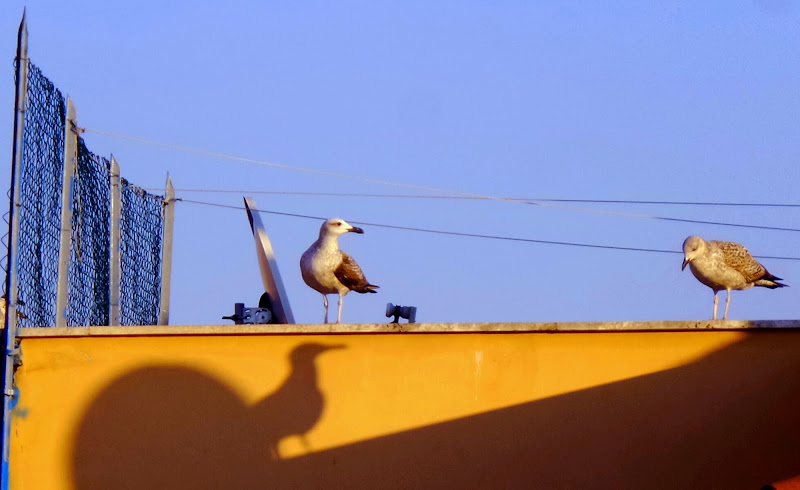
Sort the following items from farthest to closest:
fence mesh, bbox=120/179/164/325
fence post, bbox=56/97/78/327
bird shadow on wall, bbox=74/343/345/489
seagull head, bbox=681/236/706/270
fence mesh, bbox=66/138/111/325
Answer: fence mesh, bbox=120/179/164/325 < seagull head, bbox=681/236/706/270 < fence mesh, bbox=66/138/111/325 < bird shadow on wall, bbox=74/343/345/489 < fence post, bbox=56/97/78/327

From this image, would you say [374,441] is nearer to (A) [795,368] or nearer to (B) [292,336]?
(B) [292,336]

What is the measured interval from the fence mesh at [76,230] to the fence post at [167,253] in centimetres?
29

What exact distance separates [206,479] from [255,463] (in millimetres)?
398

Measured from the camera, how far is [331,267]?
12.8m

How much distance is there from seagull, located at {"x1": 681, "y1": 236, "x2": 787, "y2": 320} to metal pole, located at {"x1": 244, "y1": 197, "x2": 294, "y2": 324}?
3.60m

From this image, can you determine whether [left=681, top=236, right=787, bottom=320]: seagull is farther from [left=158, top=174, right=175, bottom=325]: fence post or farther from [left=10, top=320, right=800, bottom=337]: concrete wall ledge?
[left=158, top=174, right=175, bottom=325]: fence post

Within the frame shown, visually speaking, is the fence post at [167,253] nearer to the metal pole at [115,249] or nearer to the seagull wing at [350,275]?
the metal pole at [115,249]

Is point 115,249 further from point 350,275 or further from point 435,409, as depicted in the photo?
point 435,409

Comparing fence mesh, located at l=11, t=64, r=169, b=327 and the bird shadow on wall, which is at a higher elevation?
fence mesh, located at l=11, t=64, r=169, b=327

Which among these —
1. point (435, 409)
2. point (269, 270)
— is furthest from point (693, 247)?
point (269, 270)

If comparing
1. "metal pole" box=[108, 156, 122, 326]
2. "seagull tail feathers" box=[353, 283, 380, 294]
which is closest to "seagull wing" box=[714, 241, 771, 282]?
"seagull tail feathers" box=[353, 283, 380, 294]

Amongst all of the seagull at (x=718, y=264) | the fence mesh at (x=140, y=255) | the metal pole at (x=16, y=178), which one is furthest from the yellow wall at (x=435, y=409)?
the fence mesh at (x=140, y=255)

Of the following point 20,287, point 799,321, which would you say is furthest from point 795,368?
point 20,287

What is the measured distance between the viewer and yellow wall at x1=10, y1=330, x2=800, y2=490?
37.0 feet
